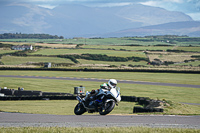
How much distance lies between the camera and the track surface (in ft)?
62.2

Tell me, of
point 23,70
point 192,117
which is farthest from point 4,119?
point 23,70

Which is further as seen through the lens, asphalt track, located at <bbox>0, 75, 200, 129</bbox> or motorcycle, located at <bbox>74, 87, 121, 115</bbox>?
asphalt track, located at <bbox>0, 75, 200, 129</bbox>

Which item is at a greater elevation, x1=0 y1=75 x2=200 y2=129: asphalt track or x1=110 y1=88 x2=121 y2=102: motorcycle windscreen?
x1=110 y1=88 x2=121 y2=102: motorcycle windscreen

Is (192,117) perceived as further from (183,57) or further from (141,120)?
(183,57)

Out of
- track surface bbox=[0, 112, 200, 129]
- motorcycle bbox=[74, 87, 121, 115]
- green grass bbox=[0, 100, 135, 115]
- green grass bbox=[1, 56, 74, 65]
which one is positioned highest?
green grass bbox=[1, 56, 74, 65]

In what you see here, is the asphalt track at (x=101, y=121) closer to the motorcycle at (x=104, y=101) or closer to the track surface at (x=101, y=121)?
the track surface at (x=101, y=121)

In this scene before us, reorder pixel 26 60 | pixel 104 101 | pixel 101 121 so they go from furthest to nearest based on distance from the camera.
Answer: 1. pixel 26 60
2. pixel 101 121
3. pixel 104 101

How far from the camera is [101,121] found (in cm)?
2022

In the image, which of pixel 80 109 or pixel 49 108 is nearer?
pixel 80 109

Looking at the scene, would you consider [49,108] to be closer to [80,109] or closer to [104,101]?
[80,109]

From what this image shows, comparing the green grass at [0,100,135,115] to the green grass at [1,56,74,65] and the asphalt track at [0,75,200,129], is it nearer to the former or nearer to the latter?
the asphalt track at [0,75,200,129]

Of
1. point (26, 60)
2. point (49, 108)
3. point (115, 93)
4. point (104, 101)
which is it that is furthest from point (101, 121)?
point (26, 60)

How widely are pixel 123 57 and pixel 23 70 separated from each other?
1775 inches

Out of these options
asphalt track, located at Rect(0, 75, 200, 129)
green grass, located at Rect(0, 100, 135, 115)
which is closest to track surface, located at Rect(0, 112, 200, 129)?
asphalt track, located at Rect(0, 75, 200, 129)
